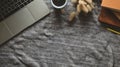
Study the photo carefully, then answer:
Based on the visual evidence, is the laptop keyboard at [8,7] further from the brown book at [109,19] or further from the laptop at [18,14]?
the brown book at [109,19]

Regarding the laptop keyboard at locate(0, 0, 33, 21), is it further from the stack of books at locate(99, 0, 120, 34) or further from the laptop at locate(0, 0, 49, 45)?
the stack of books at locate(99, 0, 120, 34)

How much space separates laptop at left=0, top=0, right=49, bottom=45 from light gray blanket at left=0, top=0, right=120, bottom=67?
0.03 metres

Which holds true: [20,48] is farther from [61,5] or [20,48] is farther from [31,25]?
[61,5]

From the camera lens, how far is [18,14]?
99cm

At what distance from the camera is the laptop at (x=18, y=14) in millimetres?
964

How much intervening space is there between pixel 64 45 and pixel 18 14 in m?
0.23

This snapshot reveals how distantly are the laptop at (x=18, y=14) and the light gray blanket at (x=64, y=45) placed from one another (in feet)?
0.08

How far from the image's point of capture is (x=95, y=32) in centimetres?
99

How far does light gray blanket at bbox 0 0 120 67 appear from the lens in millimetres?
951

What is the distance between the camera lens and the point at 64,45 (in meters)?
0.98

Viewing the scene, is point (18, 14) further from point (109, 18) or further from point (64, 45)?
point (109, 18)

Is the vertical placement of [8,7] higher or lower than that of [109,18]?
higher

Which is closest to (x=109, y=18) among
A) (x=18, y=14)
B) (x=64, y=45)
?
(x=64, y=45)

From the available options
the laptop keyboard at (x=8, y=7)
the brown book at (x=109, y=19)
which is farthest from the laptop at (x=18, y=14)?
the brown book at (x=109, y=19)
